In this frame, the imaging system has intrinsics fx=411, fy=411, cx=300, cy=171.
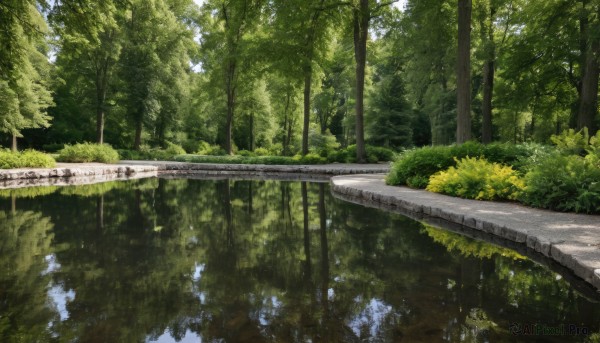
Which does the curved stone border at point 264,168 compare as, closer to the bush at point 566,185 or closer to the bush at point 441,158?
the bush at point 441,158

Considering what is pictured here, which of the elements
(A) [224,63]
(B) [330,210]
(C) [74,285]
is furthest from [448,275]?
(A) [224,63]

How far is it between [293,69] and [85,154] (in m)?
12.2

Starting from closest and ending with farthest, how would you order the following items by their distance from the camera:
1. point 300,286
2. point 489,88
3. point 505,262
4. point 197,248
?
point 300,286, point 505,262, point 197,248, point 489,88

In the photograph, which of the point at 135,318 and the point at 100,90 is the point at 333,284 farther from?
the point at 100,90

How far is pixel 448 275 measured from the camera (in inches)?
175

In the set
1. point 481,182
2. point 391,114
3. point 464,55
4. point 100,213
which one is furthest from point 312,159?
point 100,213

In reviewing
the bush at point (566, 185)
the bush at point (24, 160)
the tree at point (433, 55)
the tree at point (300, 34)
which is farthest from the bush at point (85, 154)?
the bush at point (566, 185)

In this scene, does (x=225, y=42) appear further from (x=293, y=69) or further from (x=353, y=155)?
(x=353, y=155)

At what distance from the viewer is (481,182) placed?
9312mm

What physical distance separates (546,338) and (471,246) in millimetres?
2771

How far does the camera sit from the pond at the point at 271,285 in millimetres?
3111

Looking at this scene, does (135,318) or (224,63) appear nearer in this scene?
(135,318)

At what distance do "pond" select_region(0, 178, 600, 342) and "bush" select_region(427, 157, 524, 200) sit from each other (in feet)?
8.73

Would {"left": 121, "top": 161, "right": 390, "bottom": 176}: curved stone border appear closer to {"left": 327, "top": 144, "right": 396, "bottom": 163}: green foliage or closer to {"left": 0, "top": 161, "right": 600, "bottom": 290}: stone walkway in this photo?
{"left": 327, "top": 144, "right": 396, "bottom": 163}: green foliage
